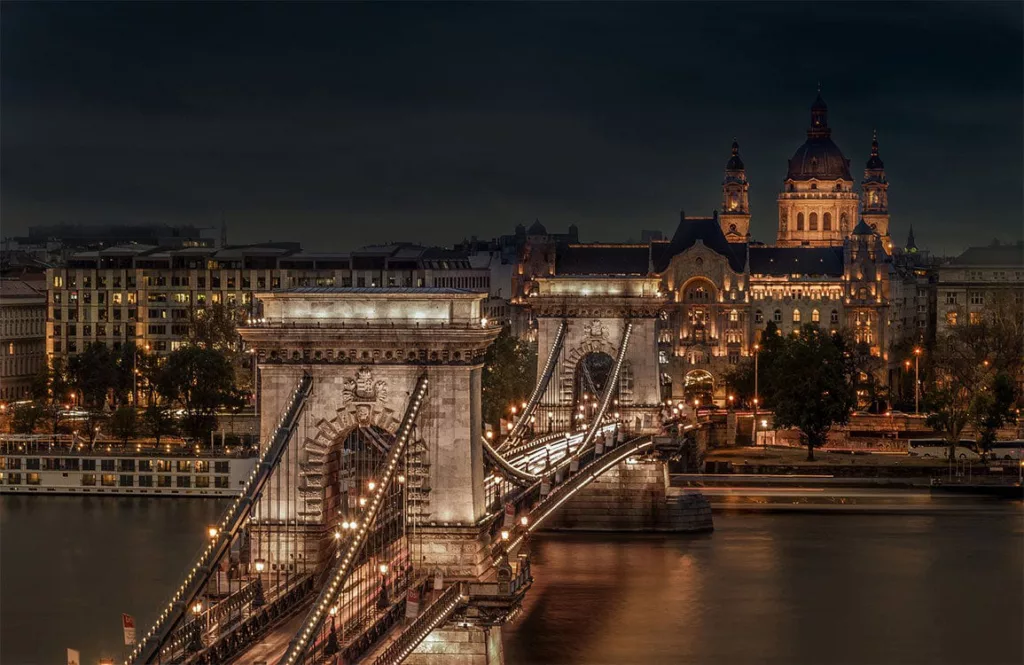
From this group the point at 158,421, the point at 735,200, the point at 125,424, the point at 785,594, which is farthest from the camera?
the point at 735,200

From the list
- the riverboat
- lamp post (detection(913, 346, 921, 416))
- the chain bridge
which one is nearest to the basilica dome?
lamp post (detection(913, 346, 921, 416))

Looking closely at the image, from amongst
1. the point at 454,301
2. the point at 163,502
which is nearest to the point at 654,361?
the point at 163,502

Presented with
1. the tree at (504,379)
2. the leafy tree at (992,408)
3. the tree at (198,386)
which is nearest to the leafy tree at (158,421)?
the tree at (198,386)

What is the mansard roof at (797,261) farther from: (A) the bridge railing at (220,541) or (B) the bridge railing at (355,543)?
(A) the bridge railing at (220,541)

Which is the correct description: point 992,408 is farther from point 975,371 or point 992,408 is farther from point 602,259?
point 602,259

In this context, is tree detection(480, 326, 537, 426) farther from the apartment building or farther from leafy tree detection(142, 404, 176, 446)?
the apartment building

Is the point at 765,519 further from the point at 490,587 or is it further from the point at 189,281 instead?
the point at 189,281

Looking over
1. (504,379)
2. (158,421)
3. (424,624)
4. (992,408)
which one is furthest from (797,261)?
(424,624)
